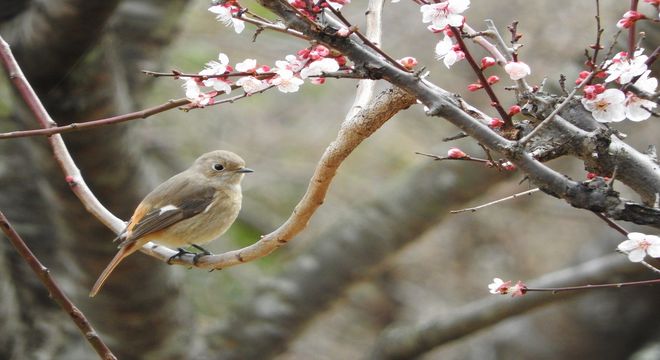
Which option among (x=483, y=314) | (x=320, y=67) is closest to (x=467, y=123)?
(x=320, y=67)

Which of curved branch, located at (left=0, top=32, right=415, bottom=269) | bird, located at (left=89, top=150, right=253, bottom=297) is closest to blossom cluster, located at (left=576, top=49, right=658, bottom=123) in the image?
curved branch, located at (left=0, top=32, right=415, bottom=269)

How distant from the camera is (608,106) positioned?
1869 millimetres

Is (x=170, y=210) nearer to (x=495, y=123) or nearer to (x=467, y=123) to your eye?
(x=495, y=123)

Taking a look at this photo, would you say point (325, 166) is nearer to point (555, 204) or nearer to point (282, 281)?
point (282, 281)

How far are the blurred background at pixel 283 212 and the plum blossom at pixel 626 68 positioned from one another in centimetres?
270

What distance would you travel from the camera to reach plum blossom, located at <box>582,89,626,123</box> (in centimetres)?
184

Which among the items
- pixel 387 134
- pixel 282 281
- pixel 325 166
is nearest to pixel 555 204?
pixel 387 134

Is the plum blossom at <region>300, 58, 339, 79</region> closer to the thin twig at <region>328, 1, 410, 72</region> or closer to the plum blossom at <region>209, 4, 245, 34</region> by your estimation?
the thin twig at <region>328, 1, 410, 72</region>

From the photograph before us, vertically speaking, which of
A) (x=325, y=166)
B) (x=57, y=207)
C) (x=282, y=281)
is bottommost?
(x=282, y=281)

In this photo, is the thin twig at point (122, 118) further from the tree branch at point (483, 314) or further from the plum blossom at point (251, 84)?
the tree branch at point (483, 314)

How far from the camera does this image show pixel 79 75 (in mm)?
4336

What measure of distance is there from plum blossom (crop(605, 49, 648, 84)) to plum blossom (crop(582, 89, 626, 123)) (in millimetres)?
32

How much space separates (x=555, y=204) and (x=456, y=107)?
17.6 feet

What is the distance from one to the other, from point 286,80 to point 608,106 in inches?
27.8
